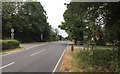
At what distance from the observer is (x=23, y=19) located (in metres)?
73.4

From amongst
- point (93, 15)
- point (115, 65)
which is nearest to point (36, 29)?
point (93, 15)

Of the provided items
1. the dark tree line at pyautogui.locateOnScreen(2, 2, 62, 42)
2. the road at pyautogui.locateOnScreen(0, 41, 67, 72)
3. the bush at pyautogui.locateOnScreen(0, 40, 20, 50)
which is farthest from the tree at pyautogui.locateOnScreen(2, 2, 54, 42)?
the road at pyautogui.locateOnScreen(0, 41, 67, 72)

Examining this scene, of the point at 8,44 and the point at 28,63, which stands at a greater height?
the point at 8,44

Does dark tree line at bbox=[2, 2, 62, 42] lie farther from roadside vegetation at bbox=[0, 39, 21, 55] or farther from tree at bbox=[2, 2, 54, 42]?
roadside vegetation at bbox=[0, 39, 21, 55]

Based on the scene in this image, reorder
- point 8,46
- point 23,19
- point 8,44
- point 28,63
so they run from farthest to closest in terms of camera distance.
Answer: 1. point 23,19
2. point 8,44
3. point 8,46
4. point 28,63

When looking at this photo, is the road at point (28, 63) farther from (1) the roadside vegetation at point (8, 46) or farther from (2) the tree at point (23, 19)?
(2) the tree at point (23, 19)

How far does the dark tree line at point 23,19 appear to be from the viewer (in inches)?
2678

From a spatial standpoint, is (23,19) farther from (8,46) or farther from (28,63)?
(28,63)

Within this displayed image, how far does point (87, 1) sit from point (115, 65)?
4.79m

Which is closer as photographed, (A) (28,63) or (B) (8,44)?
(A) (28,63)

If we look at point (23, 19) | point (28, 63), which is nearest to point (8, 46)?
point (28, 63)

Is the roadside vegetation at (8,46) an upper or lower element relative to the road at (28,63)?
upper

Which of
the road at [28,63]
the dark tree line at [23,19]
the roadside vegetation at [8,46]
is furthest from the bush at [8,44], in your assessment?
the dark tree line at [23,19]

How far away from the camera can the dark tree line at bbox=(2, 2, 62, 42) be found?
68019mm
